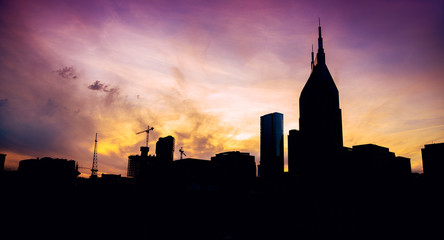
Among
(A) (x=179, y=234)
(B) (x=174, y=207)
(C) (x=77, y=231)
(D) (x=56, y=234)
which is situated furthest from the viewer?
(B) (x=174, y=207)

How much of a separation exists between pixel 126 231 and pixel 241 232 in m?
75.8

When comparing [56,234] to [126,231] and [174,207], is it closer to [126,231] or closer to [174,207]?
[126,231]

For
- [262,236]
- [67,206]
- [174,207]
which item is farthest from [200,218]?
[67,206]

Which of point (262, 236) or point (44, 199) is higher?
point (44, 199)

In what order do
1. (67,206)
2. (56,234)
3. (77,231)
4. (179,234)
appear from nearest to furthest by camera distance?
(56,234), (77,231), (179,234), (67,206)

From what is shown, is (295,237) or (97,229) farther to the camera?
(295,237)

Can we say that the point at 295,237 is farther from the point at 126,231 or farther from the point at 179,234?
the point at 126,231

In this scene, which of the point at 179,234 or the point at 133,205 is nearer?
the point at 179,234

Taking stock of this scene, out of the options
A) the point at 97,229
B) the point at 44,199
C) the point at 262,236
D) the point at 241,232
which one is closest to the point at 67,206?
the point at 44,199

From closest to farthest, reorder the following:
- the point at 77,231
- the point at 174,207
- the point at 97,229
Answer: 1. the point at 77,231
2. the point at 97,229
3. the point at 174,207

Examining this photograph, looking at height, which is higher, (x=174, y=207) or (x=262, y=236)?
(x=174, y=207)

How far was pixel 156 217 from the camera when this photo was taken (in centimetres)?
16462

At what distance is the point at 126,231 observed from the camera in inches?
5034

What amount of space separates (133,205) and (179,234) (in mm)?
52229
